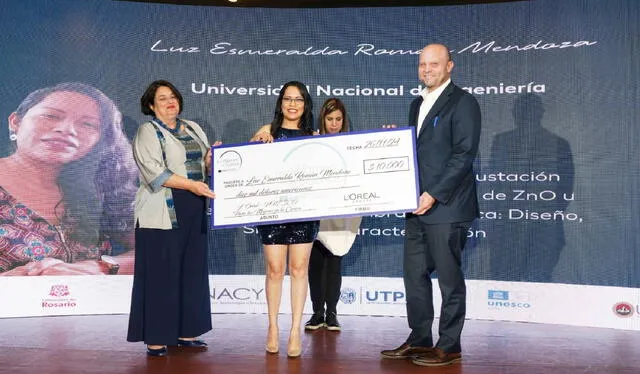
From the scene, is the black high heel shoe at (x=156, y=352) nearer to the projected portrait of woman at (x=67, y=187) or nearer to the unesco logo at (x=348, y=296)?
the projected portrait of woman at (x=67, y=187)

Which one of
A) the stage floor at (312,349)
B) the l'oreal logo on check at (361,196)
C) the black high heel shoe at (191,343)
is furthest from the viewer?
the black high heel shoe at (191,343)

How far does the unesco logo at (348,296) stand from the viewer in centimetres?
571

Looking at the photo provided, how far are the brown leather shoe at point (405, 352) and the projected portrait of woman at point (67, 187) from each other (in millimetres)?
2454

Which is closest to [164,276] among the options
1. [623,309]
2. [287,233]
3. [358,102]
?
[287,233]

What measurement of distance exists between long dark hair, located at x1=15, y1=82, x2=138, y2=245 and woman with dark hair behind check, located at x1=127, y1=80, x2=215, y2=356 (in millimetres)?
1492

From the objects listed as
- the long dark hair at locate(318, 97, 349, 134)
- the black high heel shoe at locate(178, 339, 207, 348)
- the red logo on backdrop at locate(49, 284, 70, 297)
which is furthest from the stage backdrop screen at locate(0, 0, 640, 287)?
the black high heel shoe at locate(178, 339, 207, 348)

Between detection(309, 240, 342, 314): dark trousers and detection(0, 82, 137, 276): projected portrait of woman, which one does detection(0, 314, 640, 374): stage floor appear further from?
detection(0, 82, 137, 276): projected portrait of woman

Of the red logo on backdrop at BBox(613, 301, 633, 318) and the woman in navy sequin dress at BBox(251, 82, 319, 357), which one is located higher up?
the woman in navy sequin dress at BBox(251, 82, 319, 357)

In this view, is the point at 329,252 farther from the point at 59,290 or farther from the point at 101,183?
the point at 59,290

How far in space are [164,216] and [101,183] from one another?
170cm

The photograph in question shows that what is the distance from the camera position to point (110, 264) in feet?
18.6

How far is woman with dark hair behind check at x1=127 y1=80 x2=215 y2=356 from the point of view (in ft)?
13.6

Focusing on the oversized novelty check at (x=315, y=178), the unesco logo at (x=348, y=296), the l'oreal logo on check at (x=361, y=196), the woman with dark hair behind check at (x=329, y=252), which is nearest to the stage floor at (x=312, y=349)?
the woman with dark hair behind check at (x=329, y=252)

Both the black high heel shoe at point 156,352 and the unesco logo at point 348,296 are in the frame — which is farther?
the unesco logo at point 348,296
